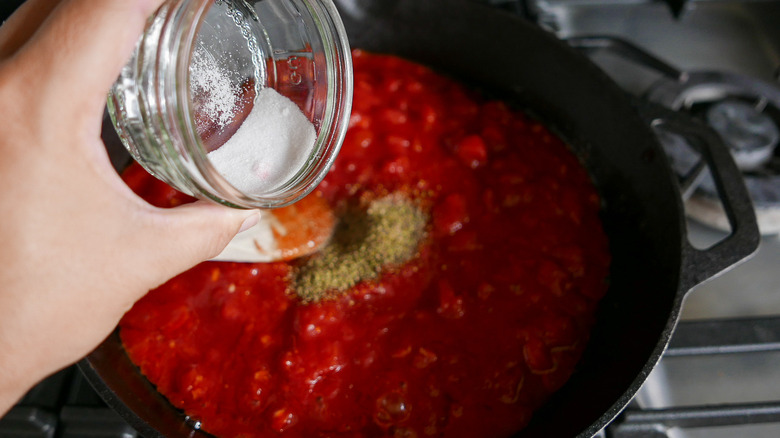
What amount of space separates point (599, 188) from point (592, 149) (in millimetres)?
99

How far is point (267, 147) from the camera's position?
97 cm

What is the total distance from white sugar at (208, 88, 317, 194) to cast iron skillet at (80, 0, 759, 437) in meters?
0.41

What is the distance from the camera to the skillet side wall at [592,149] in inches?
44.3

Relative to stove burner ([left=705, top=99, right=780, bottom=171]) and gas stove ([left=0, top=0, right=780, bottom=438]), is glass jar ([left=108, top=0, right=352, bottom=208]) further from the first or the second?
stove burner ([left=705, top=99, right=780, bottom=171])

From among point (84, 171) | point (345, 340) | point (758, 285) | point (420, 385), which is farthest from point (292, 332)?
point (758, 285)

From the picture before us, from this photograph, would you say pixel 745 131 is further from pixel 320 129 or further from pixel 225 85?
pixel 225 85

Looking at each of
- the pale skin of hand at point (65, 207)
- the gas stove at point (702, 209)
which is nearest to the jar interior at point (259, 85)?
the pale skin of hand at point (65, 207)

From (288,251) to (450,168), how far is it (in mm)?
438

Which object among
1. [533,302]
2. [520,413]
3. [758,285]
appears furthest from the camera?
[758,285]

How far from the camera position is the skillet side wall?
3.69 ft

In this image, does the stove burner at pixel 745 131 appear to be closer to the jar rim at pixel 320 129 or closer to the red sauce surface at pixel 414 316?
the red sauce surface at pixel 414 316

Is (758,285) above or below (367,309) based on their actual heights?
below

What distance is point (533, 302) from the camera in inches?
49.2

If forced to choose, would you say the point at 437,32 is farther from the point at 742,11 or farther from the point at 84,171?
the point at 84,171
